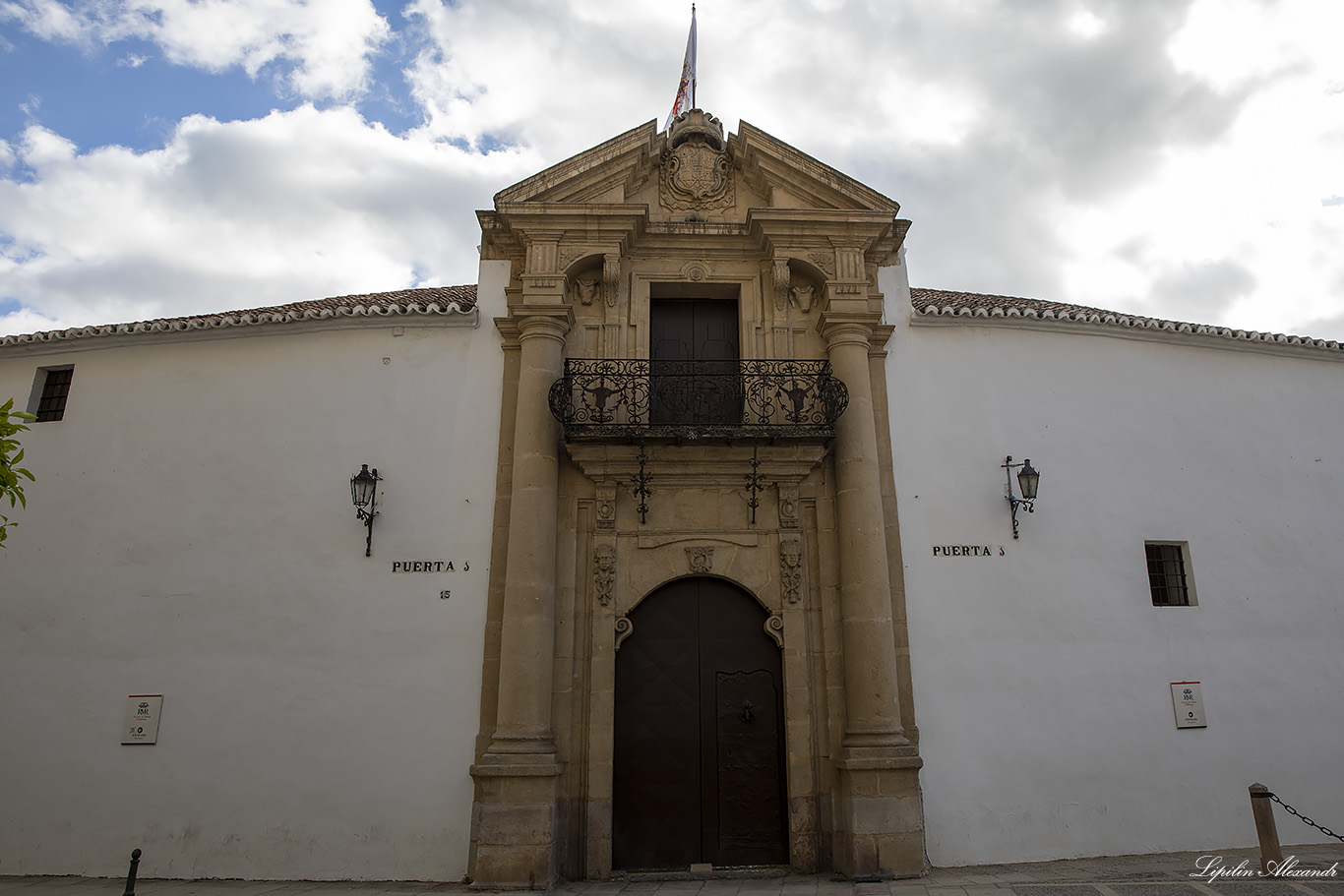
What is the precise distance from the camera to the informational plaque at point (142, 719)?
8.19 m

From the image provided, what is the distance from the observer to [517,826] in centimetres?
744

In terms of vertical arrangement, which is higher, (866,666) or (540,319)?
(540,319)

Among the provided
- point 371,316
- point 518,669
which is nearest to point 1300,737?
point 518,669

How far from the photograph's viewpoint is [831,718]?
8.20m

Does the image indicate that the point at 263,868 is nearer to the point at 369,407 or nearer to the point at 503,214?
the point at 369,407

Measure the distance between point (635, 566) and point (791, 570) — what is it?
161cm

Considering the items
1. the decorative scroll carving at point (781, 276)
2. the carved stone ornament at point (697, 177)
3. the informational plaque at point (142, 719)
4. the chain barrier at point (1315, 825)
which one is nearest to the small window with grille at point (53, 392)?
the informational plaque at point (142, 719)

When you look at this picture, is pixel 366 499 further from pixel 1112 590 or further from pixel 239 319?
pixel 1112 590

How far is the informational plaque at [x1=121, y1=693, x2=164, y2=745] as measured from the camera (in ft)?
26.9

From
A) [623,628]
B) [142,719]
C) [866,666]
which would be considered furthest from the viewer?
[623,628]

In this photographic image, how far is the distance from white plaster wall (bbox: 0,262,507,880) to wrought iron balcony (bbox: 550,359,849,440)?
1.03 meters

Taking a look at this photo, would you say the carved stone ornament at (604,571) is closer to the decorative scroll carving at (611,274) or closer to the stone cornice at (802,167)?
the decorative scroll carving at (611,274)

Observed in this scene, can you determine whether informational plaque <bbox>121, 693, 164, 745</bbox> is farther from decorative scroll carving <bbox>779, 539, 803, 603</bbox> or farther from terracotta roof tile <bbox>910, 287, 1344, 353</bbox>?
terracotta roof tile <bbox>910, 287, 1344, 353</bbox>

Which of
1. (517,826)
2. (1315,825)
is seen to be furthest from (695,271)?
(1315,825)
